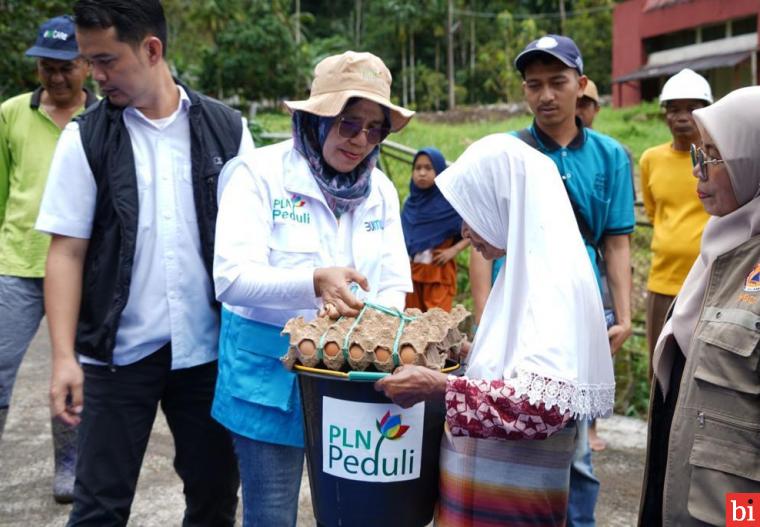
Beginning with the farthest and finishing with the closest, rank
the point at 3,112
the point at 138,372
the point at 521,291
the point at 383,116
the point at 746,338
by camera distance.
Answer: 1. the point at 3,112
2. the point at 138,372
3. the point at 383,116
4. the point at 521,291
5. the point at 746,338

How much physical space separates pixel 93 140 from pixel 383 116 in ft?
3.02

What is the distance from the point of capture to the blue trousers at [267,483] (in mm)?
2533

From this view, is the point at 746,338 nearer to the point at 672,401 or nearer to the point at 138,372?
the point at 672,401

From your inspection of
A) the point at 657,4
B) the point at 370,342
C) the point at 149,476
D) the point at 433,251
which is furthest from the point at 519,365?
the point at 657,4

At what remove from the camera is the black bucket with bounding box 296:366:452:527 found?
7.18ft

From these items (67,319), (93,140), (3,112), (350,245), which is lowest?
(67,319)

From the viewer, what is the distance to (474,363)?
2.28m

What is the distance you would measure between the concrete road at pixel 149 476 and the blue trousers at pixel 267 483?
5.01 feet

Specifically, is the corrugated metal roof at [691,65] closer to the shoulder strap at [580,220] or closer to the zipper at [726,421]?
the shoulder strap at [580,220]

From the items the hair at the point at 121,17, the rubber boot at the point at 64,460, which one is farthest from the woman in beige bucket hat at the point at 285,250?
the rubber boot at the point at 64,460

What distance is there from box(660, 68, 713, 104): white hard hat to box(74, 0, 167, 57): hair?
286 cm

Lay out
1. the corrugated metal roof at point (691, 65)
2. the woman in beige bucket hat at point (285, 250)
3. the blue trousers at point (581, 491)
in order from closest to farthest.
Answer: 1. the woman in beige bucket hat at point (285, 250)
2. the blue trousers at point (581, 491)
3. the corrugated metal roof at point (691, 65)

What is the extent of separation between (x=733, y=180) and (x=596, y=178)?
1.31 meters

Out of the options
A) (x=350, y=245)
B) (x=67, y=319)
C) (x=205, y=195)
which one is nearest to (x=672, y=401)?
(x=350, y=245)
